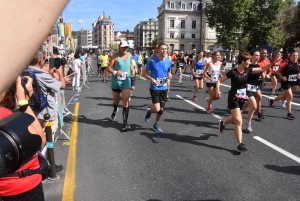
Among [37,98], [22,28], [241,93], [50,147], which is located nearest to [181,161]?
[241,93]

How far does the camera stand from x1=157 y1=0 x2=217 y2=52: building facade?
90297 millimetres

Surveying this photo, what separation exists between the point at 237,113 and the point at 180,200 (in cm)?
230

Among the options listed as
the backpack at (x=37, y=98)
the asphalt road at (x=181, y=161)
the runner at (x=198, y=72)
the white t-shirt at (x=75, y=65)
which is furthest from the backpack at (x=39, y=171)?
the white t-shirt at (x=75, y=65)

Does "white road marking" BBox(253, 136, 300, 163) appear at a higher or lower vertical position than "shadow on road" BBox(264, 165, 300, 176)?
higher

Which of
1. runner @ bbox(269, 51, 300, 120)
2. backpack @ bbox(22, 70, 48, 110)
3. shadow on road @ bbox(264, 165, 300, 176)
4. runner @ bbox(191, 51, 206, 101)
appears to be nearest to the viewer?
backpack @ bbox(22, 70, 48, 110)

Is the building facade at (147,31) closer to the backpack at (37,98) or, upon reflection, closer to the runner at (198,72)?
the runner at (198,72)

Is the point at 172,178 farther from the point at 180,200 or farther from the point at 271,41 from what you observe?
the point at 271,41

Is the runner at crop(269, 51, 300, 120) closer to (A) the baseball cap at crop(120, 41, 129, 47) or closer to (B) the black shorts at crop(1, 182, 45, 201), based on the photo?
(A) the baseball cap at crop(120, 41, 129, 47)

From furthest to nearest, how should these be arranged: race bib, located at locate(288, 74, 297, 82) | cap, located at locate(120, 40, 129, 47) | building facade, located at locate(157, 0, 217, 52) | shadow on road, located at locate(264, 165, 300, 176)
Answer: building facade, located at locate(157, 0, 217, 52)
race bib, located at locate(288, 74, 297, 82)
cap, located at locate(120, 40, 129, 47)
shadow on road, located at locate(264, 165, 300, 176)

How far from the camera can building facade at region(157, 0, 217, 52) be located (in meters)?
89.8

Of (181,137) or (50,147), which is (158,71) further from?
(50,147)

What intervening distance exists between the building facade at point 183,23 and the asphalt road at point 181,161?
280 feet

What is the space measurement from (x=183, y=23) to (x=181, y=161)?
90826 millimetres

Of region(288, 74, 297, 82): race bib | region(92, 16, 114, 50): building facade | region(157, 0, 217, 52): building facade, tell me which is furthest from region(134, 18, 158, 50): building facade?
region(288, 74, 297, 82): race bib
